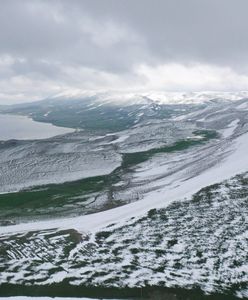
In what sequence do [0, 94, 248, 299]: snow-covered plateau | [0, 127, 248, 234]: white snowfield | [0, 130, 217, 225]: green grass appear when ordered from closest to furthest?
[0, 94, 248, 299]: snow-covered plateau, [0, 127, 248, 234]: white snowfield, [0, 130, 217, 225]: green grass

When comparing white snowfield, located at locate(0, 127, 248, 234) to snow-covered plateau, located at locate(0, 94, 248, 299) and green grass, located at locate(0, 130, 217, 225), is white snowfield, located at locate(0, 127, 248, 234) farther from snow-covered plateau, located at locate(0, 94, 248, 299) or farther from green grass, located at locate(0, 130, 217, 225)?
green grass, located at locate(0, 130, 217, 225)

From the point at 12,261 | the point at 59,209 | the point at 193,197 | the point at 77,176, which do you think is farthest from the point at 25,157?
the point at 12,261

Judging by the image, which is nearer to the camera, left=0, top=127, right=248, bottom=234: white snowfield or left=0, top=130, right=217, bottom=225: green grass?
left=0, top=127, right=248, bottom=234: white snowfield

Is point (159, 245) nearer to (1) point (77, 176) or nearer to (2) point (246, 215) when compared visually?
(2) point (246, 215)

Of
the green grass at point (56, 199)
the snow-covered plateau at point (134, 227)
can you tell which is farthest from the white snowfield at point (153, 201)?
the green grass at point (56, 199)

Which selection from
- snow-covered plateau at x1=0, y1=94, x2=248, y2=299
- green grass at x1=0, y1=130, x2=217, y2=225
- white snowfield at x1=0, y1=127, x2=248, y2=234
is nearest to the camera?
snow-covered plateau at x1=0, y1=94, x2=248, y2=299

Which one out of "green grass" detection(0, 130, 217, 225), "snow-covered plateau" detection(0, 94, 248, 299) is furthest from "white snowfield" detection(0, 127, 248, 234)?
"green grass" detection(0, 130, 217, 225)

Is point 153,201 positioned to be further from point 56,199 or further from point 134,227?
point 56,199

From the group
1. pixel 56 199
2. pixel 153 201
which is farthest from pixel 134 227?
pixel 56 199
